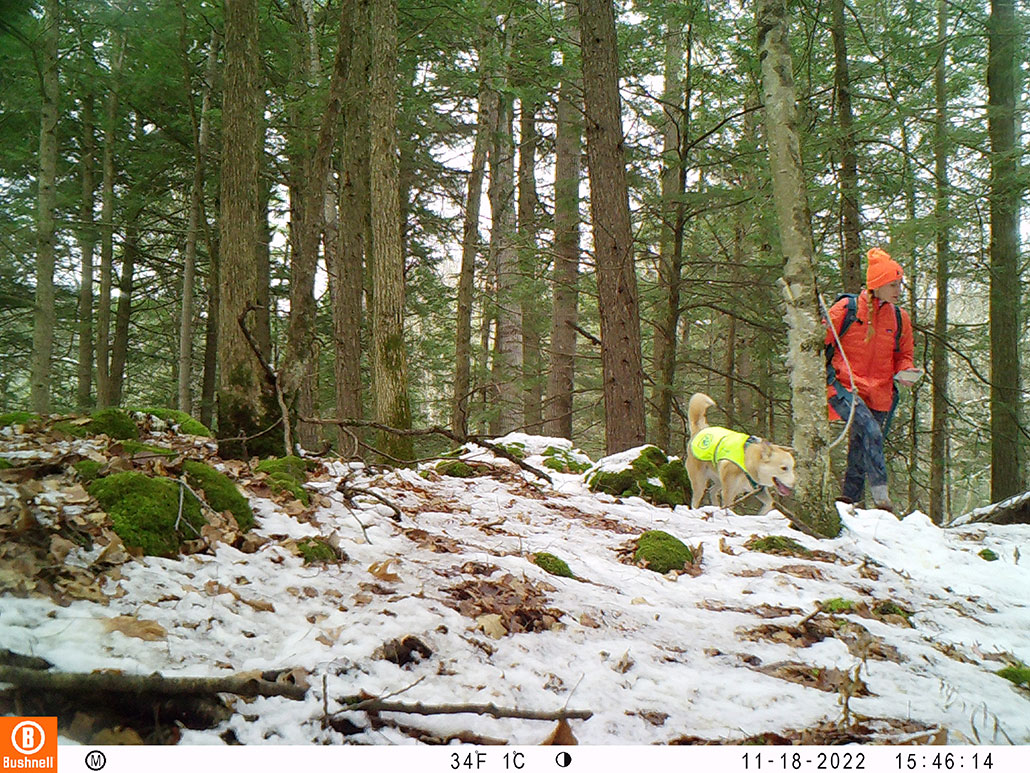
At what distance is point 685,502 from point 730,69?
6.89 meters

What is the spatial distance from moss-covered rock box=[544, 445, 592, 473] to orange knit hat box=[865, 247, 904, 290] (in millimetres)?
3511

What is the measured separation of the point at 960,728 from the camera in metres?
1.74

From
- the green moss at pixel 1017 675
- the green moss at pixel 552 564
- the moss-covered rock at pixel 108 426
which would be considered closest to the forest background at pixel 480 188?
the moss-covered rock at pixel 108 426

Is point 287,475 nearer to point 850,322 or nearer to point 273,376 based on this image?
point 273,376

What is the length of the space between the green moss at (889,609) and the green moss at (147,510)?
3418mm

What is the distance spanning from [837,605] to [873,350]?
3.26m

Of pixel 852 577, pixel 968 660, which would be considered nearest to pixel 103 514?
pixel 968 660

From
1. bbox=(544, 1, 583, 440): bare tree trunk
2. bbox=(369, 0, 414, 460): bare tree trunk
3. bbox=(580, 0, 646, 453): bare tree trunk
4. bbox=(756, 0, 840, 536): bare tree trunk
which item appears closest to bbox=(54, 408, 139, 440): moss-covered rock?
bbox=(369, 0, 414, 460): bare tree trunk

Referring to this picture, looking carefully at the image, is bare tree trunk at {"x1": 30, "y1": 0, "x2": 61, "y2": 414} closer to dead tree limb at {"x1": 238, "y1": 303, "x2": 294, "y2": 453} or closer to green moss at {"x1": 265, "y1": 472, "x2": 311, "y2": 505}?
dead tree limb at {"x1": 238, "y1": 303, "x2": 294, "y2": 453}

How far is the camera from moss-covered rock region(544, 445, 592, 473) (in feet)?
21.1

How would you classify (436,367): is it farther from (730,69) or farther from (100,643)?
(100,643)

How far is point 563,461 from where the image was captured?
266 inches

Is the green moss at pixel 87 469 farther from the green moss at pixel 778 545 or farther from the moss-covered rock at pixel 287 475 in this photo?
the green moss at pixel 778 545
